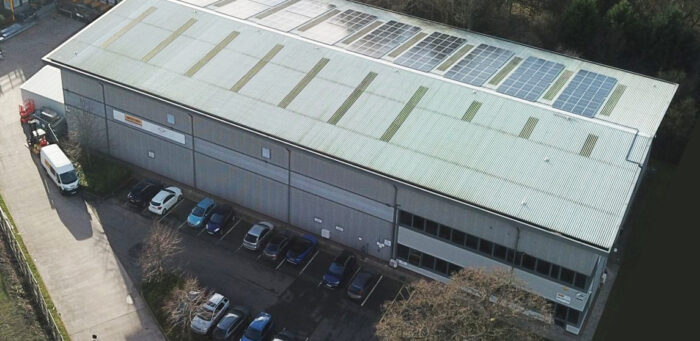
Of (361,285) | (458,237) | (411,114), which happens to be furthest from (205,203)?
(458,237)

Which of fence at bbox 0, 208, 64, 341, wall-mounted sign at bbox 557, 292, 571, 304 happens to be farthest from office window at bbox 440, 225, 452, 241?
fence at bbox 0, 208, 64, 341

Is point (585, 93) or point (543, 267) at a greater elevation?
point (585, 93)

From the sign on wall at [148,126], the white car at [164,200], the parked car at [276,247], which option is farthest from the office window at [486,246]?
the sign on wall at [148,126]

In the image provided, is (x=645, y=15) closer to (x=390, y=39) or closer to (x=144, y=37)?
(x=390, y=39)

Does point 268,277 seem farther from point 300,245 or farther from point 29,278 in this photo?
point 29,278

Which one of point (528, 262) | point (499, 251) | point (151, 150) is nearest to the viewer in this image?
point (528, 262)

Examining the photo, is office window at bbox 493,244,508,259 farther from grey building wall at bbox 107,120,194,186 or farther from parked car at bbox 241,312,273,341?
grey building wall at bbox 107,120,194,186

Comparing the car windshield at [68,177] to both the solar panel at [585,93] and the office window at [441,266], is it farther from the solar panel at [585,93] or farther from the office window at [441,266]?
the solar panel at [585,93]
